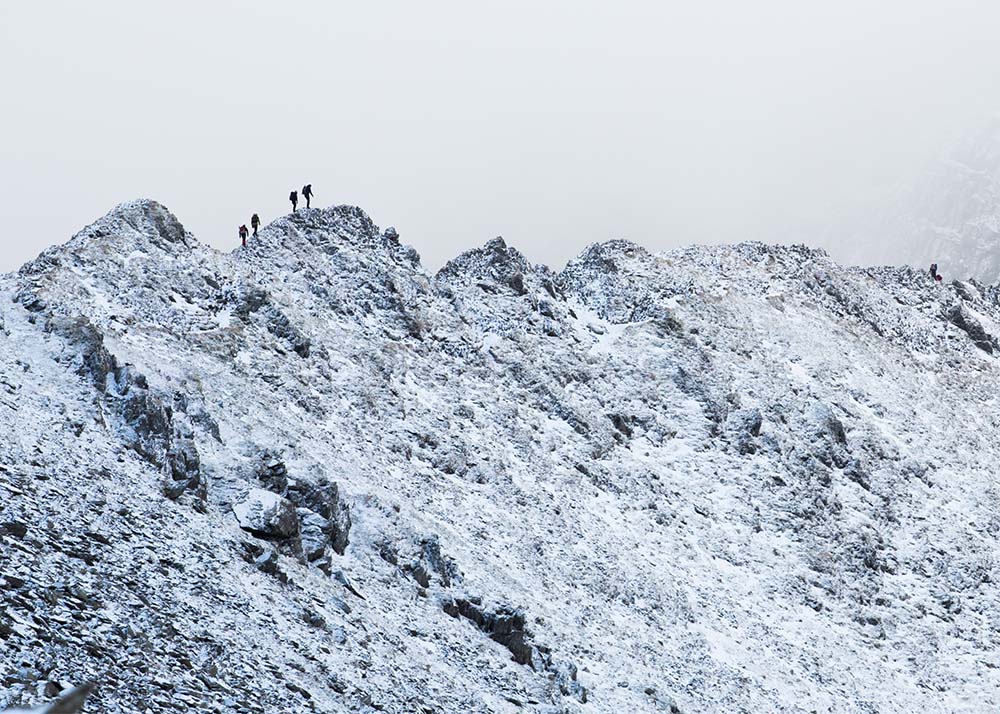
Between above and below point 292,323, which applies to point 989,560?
above

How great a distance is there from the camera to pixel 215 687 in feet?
55.8

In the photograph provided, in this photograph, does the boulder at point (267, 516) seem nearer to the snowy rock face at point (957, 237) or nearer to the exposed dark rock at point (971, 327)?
the exposed dark rock at point (971, 327)

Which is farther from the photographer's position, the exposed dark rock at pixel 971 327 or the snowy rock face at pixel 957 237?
the snowy rock face at pixel 957 237

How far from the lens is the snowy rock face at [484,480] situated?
65.4 ft

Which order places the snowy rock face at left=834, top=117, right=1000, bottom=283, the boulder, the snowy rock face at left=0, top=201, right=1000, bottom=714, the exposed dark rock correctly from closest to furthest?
1. the snowy rock face at left=0, top=201, right=1000, bottom=714
2. the boulder
3. the exposed dark rock
4. the snowy rock face at left=834, top=117, right=1000, bottom=283

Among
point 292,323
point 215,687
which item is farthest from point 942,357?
point 215,687

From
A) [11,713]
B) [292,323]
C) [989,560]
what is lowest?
[11,713]

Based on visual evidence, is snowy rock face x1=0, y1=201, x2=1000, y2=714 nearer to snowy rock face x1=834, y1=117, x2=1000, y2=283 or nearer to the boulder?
the boulder

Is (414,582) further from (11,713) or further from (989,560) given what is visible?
(989,560)

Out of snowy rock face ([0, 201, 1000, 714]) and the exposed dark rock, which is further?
the exposed dark rock

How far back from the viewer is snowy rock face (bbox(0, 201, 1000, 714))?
19.9m

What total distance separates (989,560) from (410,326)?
93.3ft

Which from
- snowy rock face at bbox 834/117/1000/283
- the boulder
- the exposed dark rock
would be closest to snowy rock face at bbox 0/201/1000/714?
the boulder

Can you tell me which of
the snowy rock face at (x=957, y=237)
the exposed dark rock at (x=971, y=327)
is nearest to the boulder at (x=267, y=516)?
the exposed dark rock at (x=971, y=327)
